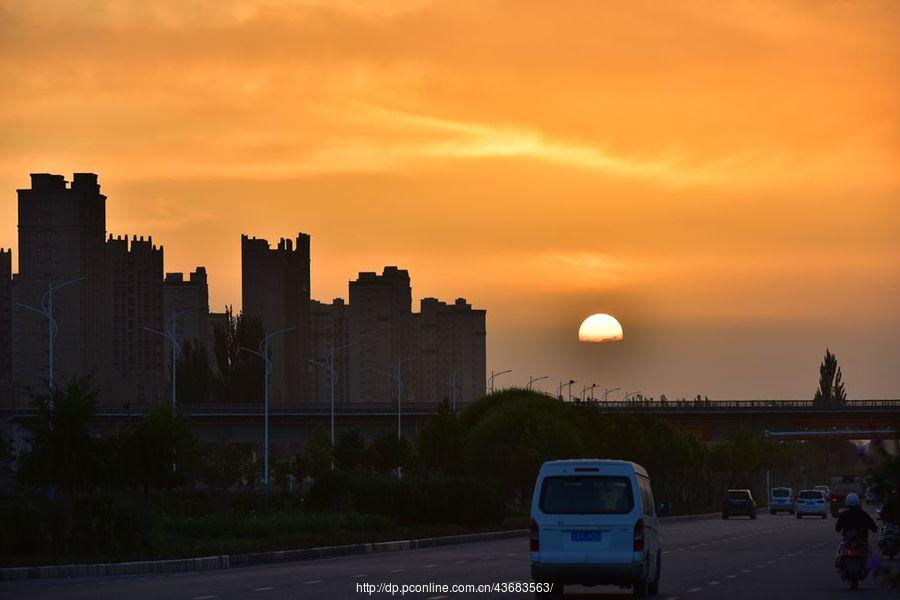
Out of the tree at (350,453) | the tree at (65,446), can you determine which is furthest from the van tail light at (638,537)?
the tree at (350,453)

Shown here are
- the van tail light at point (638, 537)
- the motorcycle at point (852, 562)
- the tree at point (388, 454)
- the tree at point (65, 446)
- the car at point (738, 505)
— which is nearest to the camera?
the van tail light at point (638, 537)

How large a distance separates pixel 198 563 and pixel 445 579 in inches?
288

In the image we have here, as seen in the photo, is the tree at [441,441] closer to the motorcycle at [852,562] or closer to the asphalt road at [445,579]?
the asphalt road at [445,579]

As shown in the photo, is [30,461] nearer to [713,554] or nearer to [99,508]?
[99,508]

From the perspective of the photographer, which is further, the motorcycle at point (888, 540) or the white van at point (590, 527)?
the motorcycle at point (888, 540)

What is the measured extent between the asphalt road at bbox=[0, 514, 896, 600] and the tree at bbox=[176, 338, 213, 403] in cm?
13930

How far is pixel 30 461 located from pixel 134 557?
22.2 meters

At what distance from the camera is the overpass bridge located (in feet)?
478

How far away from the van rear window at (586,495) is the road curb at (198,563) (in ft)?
37.0

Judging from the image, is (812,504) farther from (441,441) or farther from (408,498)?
(408,498)

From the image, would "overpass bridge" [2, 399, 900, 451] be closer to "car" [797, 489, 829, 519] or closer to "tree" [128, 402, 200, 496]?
"car" [797, 489, 829, 519]

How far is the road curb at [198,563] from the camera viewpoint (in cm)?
3131

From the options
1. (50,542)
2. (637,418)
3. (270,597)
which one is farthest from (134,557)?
(637,418)

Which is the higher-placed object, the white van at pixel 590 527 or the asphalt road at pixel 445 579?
the white van at pixel 590 527
